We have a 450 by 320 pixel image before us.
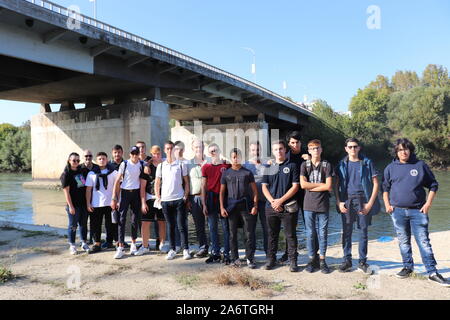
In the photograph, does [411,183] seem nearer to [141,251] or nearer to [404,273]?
[404,273]

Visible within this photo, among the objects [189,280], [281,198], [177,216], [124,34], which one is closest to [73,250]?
[177,216]

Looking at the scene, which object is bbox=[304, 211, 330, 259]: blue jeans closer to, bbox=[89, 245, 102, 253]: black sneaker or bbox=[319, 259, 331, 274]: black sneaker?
bbox=[319, 259, 331, 274]: black sneaker

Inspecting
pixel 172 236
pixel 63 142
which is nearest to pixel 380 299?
pixel 172 236

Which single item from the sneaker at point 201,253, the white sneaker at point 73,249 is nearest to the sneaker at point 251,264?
the sneaker at point 201,253

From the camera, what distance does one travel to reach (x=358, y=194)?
486 centimetres

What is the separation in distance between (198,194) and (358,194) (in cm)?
260

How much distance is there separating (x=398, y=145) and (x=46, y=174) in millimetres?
28651

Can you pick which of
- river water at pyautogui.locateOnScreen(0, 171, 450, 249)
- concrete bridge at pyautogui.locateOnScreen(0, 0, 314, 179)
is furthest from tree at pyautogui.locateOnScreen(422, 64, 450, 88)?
river water at pyautogui.locateOnScreen(0, 171, 450, 249)

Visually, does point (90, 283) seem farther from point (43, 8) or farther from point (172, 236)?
point (43, 8)

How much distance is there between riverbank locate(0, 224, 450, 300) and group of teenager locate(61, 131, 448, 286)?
0.81 feet

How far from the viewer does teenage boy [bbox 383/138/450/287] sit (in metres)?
4.49

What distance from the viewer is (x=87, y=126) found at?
26.4m

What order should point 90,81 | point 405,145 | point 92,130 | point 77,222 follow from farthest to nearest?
point 92,130
point 90,81
point 77,222
point 405,145

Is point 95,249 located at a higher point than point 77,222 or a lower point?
lower
